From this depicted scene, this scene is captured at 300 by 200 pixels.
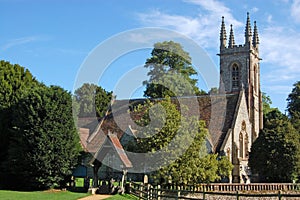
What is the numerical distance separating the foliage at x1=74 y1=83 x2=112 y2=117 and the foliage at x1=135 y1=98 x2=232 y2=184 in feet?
102

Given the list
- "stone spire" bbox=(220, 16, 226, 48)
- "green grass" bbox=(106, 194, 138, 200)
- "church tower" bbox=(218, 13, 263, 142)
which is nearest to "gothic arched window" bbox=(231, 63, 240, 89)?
"church tower" bbox=(218, 13, 263, 142)

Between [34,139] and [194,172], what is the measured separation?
35.4 feet

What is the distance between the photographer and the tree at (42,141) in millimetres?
29766

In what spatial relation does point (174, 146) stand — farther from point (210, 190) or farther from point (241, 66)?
point (241, 66)

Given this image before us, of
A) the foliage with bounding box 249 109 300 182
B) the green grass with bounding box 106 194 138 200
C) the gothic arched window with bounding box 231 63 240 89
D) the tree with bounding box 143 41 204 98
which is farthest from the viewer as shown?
the gothic arched window with bounding box 231 63 240 89

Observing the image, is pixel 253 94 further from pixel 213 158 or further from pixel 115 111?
pixel 213 158

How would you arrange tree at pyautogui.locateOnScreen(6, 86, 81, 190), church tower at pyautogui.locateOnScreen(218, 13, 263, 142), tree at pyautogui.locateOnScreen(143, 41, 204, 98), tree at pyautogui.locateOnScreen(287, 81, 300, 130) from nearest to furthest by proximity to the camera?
tree at pyautogui.locateOnScreen(6, 86, 81, 190) → tree at pyautogui.locateOnScreen(143, 41, 204, 98) → church tower at pyautogui.locateOnScreen(218, 13, 263, 142) → tree at pyautogui.locateOnScreen(287, 81, 300, 130)

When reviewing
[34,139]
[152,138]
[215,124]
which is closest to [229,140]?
[215,124]

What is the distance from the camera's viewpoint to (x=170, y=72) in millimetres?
53031

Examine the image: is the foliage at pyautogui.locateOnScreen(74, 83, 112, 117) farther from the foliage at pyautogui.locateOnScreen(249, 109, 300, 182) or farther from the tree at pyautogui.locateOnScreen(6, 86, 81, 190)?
the tree at pyautogui.locateOnScreen(6, 86, 81, 190)

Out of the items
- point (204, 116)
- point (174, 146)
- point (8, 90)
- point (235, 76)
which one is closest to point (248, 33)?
point (235, 76)

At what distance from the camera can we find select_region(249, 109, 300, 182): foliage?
122ft

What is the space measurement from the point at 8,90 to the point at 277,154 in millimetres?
22295

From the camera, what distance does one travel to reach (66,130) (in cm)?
3131
